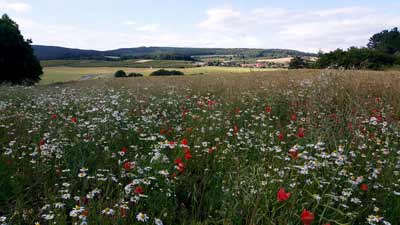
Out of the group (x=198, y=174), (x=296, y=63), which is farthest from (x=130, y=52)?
(x=198, y=174)

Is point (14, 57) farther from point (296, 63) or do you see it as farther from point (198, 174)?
point (198, 174)

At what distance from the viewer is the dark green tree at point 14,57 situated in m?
33.4

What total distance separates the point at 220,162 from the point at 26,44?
4092 centimetres

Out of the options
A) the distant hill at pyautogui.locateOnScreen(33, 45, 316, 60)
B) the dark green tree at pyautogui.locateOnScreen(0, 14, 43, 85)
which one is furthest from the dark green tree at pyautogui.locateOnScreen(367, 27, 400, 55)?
the dark green tree at pyautogui.locateOnScreen(0, 14, 43, 85)

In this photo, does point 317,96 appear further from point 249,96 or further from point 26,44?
point 26,44

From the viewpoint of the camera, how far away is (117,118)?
15.0 feet

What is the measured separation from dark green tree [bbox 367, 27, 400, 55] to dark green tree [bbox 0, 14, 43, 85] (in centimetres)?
6552

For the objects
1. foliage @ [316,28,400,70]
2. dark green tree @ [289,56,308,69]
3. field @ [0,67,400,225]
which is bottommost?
field @ [0,67,400,225]

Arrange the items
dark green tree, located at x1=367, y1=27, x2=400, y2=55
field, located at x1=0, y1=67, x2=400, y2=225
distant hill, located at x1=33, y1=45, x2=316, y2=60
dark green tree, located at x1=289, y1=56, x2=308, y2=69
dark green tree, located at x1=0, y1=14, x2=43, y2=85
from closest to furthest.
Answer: field, located at x1=0, y1=67, x2=400, y2=225
dark green tree, located at x1=289, y1=56, x2=308, y2=69
dark green tree, located at x1=0, y1=14, x2=43, y2=85
dark green tree, located at x1=367, y1=27, x2=400, y2=55
distant hill, located at x1=33, y1=45, x2=316, y2=60

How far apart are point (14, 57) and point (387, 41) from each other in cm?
7574

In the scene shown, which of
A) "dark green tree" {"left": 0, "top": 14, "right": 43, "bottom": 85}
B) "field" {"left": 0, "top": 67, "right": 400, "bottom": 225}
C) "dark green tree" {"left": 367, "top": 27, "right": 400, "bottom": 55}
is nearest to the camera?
"field" {"left": 0, "top": 67, "right": 400, "bottom": 225}

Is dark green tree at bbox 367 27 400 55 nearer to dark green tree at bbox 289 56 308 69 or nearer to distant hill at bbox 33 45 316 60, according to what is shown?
distant hill at bbox 33 45 316 60

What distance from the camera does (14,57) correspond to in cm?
3447

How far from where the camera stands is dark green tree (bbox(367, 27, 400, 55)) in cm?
6544
